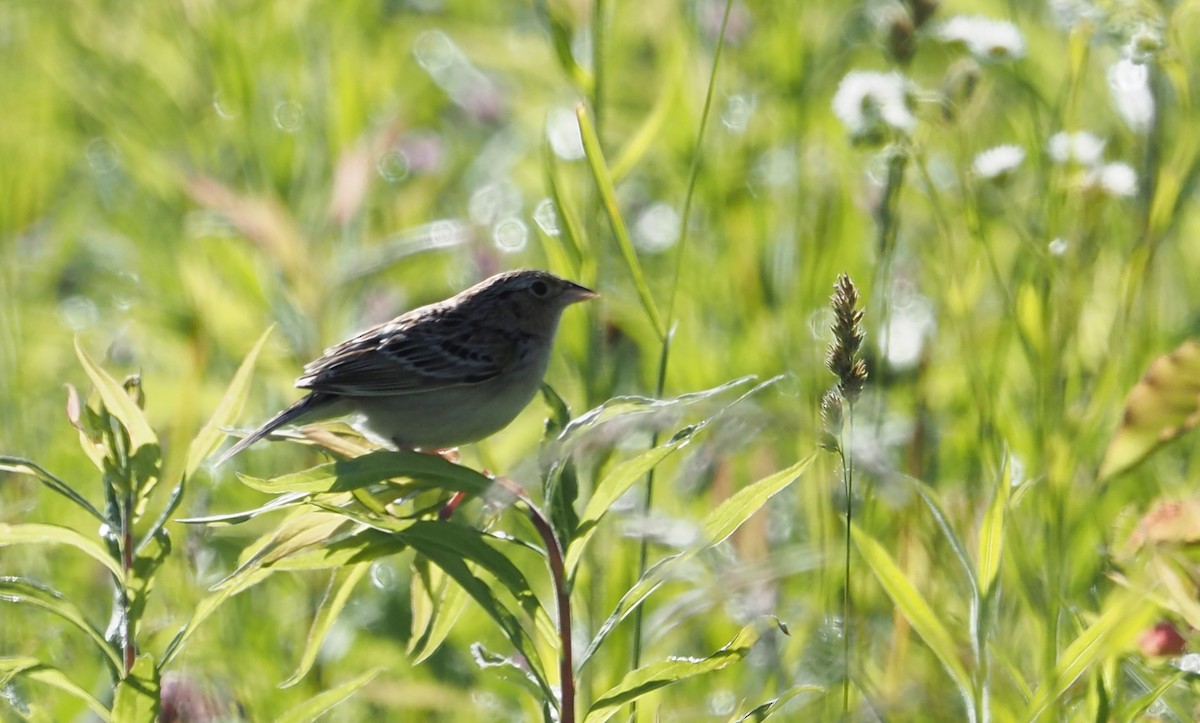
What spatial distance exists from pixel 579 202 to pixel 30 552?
6.46 ft

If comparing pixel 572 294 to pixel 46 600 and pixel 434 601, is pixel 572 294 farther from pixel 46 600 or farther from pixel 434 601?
pixel 46 600

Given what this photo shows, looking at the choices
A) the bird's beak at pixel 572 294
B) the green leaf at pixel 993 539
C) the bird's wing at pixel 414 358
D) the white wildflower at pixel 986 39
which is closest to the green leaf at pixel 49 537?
the green leaf at pixel 993 539

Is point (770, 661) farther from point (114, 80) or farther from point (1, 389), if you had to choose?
point (114, 80)

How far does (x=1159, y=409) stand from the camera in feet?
8.14

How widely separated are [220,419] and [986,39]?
2.18m

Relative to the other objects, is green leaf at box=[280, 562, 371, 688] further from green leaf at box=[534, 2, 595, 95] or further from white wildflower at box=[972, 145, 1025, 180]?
white wildflower at box=[972, 145, 1025, 180]

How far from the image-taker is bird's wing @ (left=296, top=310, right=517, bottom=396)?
3.43m

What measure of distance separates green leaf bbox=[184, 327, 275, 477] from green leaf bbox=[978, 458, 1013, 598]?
1046 millimetres

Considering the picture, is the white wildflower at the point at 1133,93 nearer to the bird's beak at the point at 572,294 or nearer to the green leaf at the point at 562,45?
the bird's beak at the point at 572,294

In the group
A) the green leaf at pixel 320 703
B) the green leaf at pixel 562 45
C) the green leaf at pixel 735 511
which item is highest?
the green leaf at pixel 562 45

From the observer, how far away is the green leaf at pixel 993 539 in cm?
205

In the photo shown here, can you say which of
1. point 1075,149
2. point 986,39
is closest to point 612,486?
point 1075,149

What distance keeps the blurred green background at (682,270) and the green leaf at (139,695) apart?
1.85 ft

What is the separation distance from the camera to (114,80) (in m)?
5.65
